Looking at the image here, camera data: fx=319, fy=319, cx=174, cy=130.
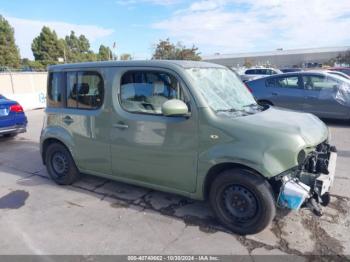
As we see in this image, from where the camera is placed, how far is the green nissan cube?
10.3ft

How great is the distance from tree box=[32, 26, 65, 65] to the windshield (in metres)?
41.7

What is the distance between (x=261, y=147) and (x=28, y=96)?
14.6m

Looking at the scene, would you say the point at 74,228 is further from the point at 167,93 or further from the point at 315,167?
the point at 315,167

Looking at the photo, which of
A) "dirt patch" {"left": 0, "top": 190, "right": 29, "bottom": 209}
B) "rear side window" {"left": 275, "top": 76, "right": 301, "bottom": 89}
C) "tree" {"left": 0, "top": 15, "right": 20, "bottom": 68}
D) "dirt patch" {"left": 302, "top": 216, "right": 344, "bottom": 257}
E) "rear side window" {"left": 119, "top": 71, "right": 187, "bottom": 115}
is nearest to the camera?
"dirt patch" {"left": 302, "top": 216, "right": 344, "bottom": 257}

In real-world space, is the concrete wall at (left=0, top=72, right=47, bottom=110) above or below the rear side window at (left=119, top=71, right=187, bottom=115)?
below

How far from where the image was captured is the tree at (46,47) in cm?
4169

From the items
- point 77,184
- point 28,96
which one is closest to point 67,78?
point 77,184

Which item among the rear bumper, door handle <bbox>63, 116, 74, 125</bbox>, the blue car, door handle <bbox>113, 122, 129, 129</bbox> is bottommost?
the rear bumper

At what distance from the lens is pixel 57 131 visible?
481 centimetres

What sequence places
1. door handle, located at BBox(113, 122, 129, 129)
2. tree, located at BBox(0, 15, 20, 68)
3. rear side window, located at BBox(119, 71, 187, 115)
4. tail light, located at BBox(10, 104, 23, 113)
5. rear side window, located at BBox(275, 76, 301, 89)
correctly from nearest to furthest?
rear side window, located at BBox(119, 71, 187, 115)
door handle, located at BBox(113, 122, 129, 129)
tail light, located at BBox(10, 104, 23, 113)
rear side window, located at BBox(275, 76, 301, 89)
tree, located at BBox(0, 15, 20, 68)

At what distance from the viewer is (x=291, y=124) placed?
3.34 meters

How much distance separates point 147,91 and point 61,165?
2077 millimetres

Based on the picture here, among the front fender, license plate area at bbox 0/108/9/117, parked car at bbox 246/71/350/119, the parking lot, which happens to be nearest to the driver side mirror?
the parking lot

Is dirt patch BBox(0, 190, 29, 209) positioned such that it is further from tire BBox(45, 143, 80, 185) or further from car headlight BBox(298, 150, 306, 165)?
car headlight BBox(298, 150, 306, 165)
